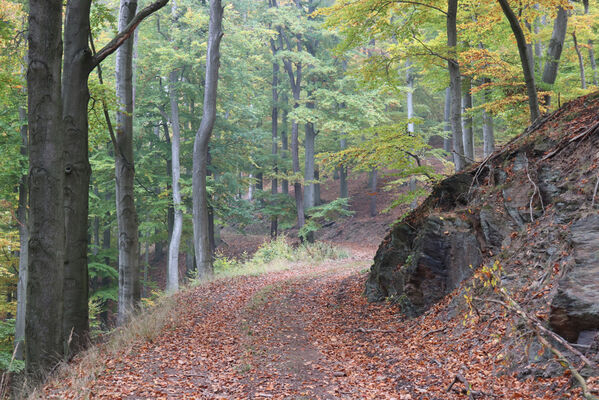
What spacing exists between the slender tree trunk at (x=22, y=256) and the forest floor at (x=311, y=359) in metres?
5.43

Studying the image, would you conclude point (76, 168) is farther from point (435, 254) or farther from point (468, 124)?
point (468, 124)

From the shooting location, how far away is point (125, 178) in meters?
9.08

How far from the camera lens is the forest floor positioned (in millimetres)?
4570

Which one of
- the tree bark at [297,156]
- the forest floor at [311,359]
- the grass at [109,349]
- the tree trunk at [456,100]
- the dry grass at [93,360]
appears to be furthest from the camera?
the tree bark at [297,156]

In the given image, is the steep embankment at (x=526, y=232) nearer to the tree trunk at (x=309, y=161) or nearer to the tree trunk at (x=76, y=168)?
the tree trunk at (x=76, y=168)

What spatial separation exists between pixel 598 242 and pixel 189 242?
19.8 m

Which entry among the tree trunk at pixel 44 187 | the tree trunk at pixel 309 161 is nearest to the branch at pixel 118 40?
the tree trunk at pixel 44 187

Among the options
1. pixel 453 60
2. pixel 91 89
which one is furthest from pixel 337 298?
pixel 91 89

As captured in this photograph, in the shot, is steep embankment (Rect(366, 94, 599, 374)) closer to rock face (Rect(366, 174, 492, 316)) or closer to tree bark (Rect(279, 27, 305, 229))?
rock face (Rect(366, 174, 492, 316))

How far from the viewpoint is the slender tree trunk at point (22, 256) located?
11.6 meters

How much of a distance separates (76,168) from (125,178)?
217cm

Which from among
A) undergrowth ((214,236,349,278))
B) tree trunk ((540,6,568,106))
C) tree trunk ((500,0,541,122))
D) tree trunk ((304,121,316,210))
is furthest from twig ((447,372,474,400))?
tree trunk ((304,121,316,210))

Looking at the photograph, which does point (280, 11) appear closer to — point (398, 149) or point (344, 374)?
point (398, 149)

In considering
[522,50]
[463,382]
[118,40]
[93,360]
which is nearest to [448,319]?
[463,382]
